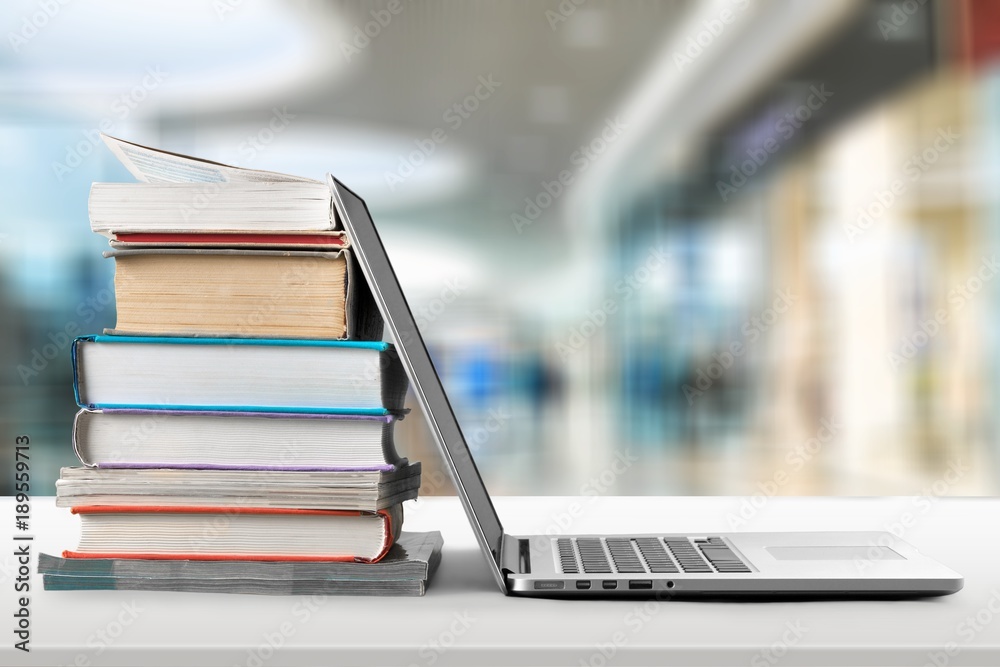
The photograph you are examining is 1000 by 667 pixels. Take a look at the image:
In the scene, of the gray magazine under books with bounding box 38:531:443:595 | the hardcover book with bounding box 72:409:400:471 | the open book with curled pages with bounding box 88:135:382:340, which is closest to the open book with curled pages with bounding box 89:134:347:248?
the open book with curled pages with bounding box 88:135:382:340

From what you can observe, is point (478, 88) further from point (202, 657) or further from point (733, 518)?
point (202, 657)

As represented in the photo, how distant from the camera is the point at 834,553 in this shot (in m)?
0.78

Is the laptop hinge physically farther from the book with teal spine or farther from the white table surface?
the book with teal spine

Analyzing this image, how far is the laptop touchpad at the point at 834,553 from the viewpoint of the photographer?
0.76 meters

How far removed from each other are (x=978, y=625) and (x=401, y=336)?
48 centimetres

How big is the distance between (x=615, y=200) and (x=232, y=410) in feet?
10.7

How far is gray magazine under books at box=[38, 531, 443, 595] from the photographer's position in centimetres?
70

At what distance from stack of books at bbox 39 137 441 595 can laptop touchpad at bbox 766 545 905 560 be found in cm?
34

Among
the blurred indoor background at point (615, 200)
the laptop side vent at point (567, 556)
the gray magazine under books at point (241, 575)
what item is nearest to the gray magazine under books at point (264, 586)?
the gray magazine under books at point (241, 575)

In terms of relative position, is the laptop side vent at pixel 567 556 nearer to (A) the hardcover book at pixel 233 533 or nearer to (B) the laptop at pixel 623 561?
(B) the laptop at pixel 623 561

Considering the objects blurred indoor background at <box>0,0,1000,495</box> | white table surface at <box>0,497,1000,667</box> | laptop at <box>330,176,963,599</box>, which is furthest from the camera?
blurred indoor background at <box>0,0,1000,495</box>

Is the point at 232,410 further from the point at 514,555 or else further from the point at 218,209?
the point at 514,555

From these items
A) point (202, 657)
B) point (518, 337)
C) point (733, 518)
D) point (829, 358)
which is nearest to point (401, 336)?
point (202, 657)

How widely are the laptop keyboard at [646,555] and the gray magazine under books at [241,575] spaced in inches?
5.5
